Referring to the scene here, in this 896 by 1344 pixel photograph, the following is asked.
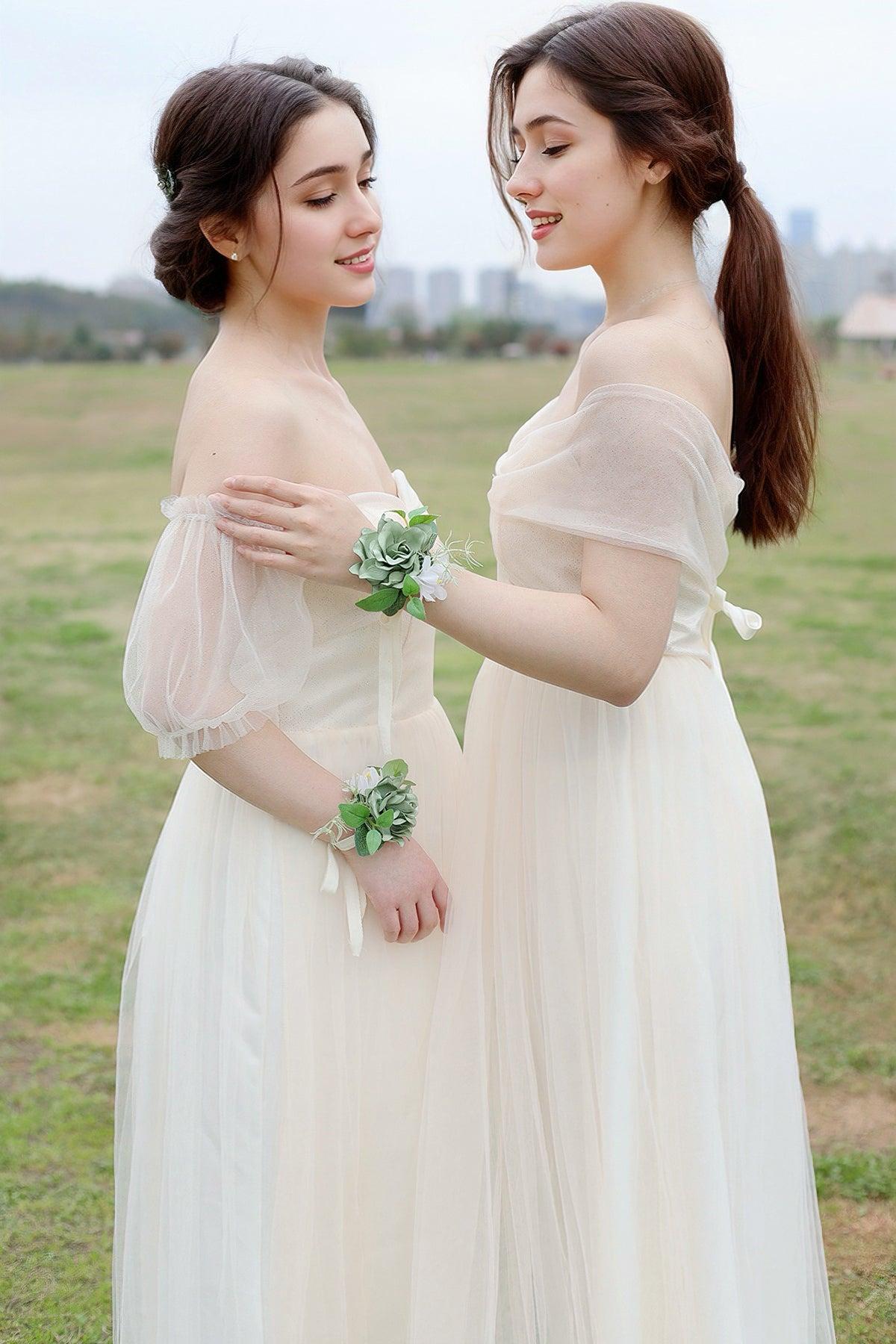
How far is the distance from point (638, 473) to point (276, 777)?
2.17ft

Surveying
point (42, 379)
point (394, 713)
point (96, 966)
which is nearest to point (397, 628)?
point (394, 713)

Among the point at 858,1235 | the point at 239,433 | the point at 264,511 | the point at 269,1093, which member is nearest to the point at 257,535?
the point at 264,511

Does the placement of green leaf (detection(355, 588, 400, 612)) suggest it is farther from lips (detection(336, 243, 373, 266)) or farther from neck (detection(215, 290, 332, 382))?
lips (detection(336, 243, 373, 266))

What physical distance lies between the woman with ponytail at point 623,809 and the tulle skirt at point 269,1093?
76 mm

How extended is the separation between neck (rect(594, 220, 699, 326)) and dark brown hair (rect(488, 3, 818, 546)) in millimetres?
49

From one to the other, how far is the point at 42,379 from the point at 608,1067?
21.4 m

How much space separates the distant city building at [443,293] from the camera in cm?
3012

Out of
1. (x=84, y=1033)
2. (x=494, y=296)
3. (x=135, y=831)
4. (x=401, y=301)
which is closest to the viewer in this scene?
(x=84, y=1033)

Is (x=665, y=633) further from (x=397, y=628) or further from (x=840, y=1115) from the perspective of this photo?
(x=840, y=1115)

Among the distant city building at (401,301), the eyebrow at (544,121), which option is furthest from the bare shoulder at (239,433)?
the distant city building at (401,301)

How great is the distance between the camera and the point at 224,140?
1.94m

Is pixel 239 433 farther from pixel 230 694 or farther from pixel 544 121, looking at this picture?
pixel 544 121

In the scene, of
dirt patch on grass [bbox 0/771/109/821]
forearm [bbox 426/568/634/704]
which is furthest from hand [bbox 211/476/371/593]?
dirt patch on grass [bbox 0/771/109/821]

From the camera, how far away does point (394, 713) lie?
2152mm
